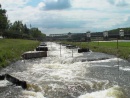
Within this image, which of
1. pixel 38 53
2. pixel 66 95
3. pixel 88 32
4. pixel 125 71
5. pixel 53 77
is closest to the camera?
pixel 66 95

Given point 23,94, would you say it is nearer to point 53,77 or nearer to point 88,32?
point 53,77

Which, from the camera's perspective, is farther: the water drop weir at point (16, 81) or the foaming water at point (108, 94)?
the water drop weir at point (16, 81)

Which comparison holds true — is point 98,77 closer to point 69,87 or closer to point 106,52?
point 69,87

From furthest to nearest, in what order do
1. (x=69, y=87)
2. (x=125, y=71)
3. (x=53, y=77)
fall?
1. (x=125, y=71)
2. (x=53, y=77)
3. (x=69, y=87)

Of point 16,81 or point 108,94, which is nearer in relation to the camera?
point 108,94

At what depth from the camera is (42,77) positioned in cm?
2542

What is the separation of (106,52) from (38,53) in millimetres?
12854

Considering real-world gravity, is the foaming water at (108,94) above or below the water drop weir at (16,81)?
below

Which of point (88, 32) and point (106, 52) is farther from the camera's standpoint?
point (88, 32)

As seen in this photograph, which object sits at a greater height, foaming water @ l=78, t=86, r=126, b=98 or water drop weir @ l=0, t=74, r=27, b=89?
water drop weir @ l=0, t=74, r=27, b=89

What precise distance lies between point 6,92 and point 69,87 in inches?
182

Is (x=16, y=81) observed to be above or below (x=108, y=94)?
above

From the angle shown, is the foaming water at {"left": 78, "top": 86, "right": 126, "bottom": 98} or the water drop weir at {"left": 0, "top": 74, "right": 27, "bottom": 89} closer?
the foaming water at {"left": 78, "top": 86, "right": 126, "bottom": 98}

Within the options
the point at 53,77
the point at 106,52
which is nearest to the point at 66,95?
the point at 53,77
